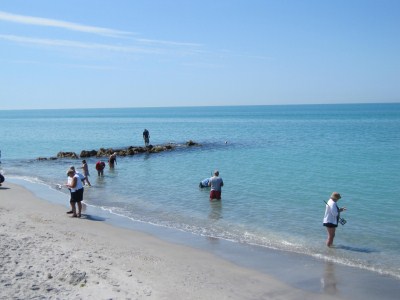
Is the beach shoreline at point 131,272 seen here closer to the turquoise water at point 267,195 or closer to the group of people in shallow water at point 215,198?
the group of people in shallow water at point 215,198

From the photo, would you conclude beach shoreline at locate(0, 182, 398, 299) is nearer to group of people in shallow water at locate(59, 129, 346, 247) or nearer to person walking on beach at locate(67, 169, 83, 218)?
group of people in shallow water at locate(59, 129, 346, 247)

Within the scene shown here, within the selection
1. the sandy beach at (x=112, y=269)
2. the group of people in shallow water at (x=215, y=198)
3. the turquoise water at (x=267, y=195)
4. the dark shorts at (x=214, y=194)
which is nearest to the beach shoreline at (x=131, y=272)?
the sandy beach at (x=112, y=269)

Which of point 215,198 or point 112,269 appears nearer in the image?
point 112,269

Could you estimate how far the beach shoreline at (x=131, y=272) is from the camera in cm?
838

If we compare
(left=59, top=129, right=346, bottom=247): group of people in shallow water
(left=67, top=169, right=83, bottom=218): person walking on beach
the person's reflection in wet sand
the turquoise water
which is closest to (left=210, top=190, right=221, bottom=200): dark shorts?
(left=59, top=129, right=346, bottom=247): group of people in shallow water

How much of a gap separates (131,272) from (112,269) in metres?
0.43

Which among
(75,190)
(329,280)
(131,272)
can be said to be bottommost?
(329,280)

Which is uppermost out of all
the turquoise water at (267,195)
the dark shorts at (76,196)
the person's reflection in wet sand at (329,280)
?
the dark shorts at (76,196)

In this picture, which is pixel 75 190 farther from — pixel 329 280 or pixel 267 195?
pixel 329 280

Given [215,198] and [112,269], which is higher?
[112,269]

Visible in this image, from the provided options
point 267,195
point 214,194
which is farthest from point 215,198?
point 267,195

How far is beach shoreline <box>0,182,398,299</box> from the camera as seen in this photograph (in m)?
8.38

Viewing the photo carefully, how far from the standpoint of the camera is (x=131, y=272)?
9.54m

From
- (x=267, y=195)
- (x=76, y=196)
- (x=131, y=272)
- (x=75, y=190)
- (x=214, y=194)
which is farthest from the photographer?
(x=267, y=195)
